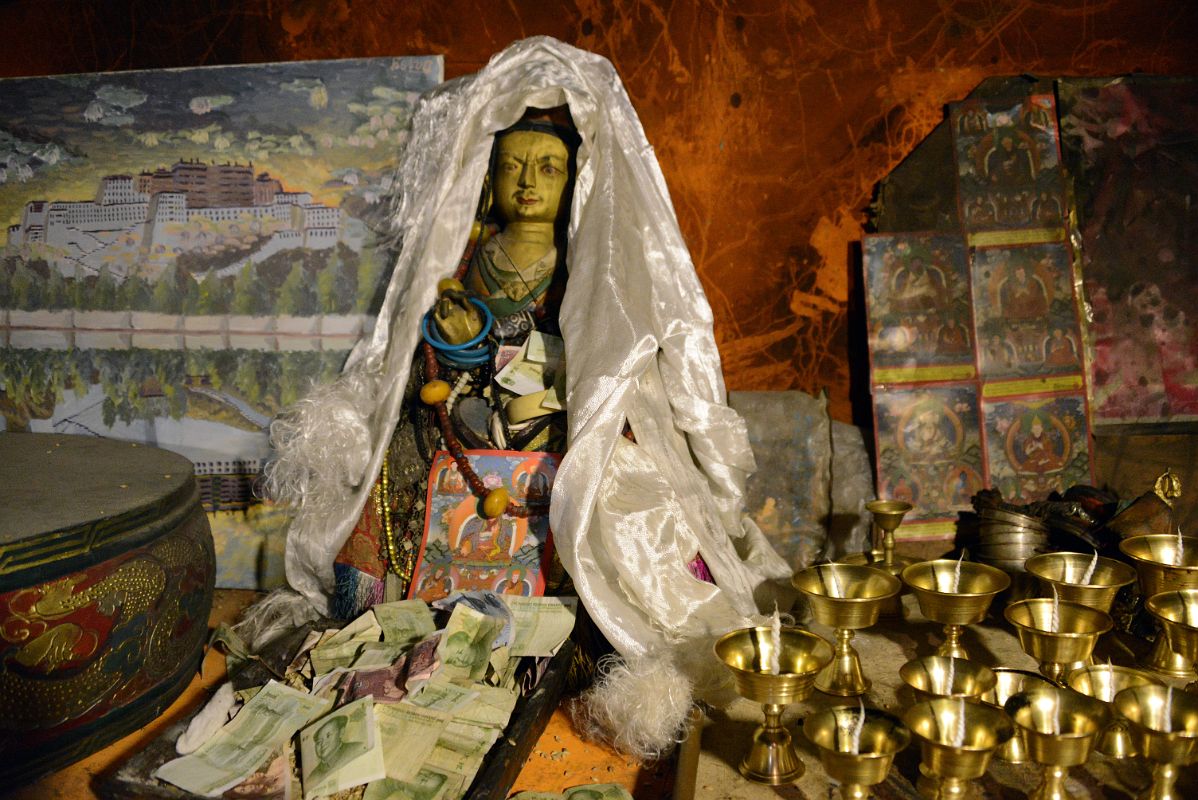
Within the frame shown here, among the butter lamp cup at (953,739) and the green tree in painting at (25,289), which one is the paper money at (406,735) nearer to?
the butter lamp cup at (953,739)

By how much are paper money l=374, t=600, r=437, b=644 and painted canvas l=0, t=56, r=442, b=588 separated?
3.53 ft

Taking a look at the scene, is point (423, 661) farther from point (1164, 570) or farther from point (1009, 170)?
point (1009, 170)

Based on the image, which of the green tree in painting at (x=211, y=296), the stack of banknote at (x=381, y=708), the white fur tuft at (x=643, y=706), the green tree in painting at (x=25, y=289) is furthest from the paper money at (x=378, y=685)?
the green tree in painting at (x=25, y=289)

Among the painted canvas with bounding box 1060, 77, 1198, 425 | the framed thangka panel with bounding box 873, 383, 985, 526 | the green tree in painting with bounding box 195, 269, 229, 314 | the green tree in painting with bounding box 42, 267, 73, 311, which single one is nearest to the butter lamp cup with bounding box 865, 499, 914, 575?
the framed thangka panel with bounding box 873, 383, 985, 526

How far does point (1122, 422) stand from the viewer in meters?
3.11

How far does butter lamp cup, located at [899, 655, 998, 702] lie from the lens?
6.11ft

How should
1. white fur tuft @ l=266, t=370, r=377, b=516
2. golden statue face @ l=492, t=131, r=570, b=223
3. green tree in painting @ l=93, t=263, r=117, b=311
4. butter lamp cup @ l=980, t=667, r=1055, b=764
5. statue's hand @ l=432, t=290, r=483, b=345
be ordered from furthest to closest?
1. green tree in painting @ l=93, t=263, r=117, b=311
2. golden statue face @ l=492, t=131, r=570, b=223
3. statue's hand @ l=432, t=290, r=483, b=345
4. white fur tuft @ l=266, t=370, r=377, b=516
5. butter lamp cup @ l=980, t=667, r=1055, b=764

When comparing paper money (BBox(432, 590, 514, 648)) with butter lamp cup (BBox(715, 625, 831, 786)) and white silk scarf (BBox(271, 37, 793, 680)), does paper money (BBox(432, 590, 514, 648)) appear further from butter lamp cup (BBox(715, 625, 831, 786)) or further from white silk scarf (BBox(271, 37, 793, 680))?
butter lamp cup (BBox(715, 625, 831, 786))

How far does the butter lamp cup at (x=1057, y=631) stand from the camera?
6.20 feet

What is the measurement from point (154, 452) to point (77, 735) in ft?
2.93

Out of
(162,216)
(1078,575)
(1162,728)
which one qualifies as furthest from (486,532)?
(162,216)

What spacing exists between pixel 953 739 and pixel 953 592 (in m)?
0.52

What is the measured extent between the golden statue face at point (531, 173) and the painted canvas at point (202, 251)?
531 millimetres

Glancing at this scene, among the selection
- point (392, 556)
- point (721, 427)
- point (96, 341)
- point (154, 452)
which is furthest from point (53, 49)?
point (721, 427)
